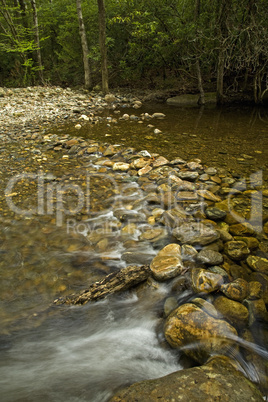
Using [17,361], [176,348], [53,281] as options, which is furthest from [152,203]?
[17,361]

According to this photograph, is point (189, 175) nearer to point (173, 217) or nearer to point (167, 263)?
point (173, 217)

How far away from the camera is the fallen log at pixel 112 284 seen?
1.95 metres

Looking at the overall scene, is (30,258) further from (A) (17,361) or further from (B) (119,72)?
(B) (119,72)

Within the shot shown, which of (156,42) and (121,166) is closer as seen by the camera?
(121,166)

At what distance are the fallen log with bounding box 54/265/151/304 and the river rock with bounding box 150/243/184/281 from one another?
9cm

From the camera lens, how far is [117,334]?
1764 millimetres

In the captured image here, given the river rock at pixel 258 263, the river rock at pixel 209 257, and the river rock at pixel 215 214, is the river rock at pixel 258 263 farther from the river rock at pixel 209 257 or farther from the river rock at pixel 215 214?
the river rock at pixel 215 214

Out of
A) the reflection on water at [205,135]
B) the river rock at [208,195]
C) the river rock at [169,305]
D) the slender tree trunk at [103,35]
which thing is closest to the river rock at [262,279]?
the river rock at [169,305]

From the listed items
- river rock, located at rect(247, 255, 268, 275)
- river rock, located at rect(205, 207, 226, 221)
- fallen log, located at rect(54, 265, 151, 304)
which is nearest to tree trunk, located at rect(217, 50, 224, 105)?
river rock, located at rect(205, 207, 226, 221)

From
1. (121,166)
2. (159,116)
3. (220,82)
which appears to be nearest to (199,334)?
(121,166)

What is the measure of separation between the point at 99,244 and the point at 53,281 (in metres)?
0.64

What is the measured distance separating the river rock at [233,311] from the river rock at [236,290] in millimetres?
45

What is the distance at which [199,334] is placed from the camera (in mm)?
1487

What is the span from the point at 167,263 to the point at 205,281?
0.39 m
